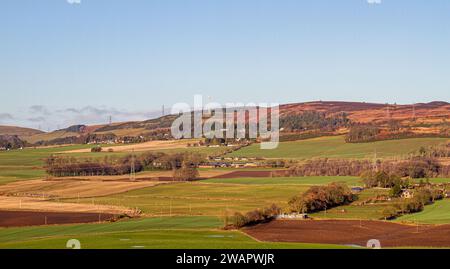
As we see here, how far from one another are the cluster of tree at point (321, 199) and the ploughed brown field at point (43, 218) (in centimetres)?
1528

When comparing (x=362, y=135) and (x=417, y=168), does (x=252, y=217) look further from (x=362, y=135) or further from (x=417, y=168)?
(x=362, y=135)

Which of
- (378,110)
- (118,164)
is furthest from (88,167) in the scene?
(378,110)

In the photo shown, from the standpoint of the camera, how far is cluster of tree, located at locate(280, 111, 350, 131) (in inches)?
5774

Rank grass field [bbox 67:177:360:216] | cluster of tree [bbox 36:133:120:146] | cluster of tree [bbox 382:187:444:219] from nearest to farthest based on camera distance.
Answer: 1. cluster of tree [bbox 382:187:444:219]
2. grass field [bbox 67:177:360:216]
3. cluster of tree [bbox 36:133:120:146]

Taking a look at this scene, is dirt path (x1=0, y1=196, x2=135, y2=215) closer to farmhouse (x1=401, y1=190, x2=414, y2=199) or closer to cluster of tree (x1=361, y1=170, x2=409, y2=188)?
farmhouse (x1=401, y1=190, x2=414, y2=199)

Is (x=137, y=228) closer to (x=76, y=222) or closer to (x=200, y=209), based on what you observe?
(x=76, y=222)

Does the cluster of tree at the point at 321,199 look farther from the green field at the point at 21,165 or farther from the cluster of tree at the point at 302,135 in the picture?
the cluster of tree at the point at 302,135

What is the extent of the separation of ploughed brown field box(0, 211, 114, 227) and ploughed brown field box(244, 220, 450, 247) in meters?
13.7

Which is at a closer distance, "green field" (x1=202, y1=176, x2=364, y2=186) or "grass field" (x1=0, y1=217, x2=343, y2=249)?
"grass field" (x1=0, y1=217, x2=343, y2=249)

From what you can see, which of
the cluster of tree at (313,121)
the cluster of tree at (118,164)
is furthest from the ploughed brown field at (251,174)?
the cluster of tree at (313,121)

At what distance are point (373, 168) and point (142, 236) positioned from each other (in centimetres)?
4723

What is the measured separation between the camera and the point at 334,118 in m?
159

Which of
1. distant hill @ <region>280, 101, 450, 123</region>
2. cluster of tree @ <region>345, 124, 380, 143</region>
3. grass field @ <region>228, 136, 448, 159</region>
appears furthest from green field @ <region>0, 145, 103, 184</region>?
distant hill @ <region>280, 101, 450, 123</region>
